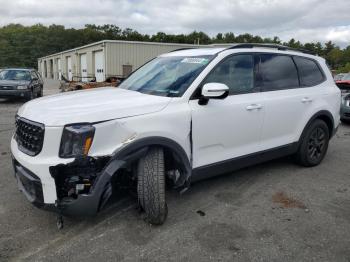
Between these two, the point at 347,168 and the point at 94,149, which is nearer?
the point at 94,149

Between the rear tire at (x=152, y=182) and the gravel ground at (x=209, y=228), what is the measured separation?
0.79 ft

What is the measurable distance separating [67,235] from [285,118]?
307cm

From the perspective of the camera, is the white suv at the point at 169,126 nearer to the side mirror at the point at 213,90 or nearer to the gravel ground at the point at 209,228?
the side mirror at the point at 213,90

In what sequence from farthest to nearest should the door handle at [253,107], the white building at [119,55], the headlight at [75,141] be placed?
the white building at [119,55] → the door handle at [253,107] → the headlight at [75,141]

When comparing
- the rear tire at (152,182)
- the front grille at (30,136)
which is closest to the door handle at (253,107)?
the rear tire at (152,182)

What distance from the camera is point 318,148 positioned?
5.44m

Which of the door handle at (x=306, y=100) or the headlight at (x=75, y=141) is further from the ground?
the door handle at (x=306, y=100)

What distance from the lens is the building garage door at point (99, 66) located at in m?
28.3

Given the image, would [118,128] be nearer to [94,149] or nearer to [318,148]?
[94,149]

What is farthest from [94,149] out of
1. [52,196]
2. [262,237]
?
[262,237]

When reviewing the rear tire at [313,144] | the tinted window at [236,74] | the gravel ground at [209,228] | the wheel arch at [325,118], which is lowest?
the gravel ground at [209,228]

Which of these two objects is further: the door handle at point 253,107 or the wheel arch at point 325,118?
the wheel arch at point 325,118

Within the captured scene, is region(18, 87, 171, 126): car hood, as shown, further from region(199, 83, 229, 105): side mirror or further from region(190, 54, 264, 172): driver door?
region(190, 54, 264, 172): driver door

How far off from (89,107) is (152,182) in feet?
2.97
